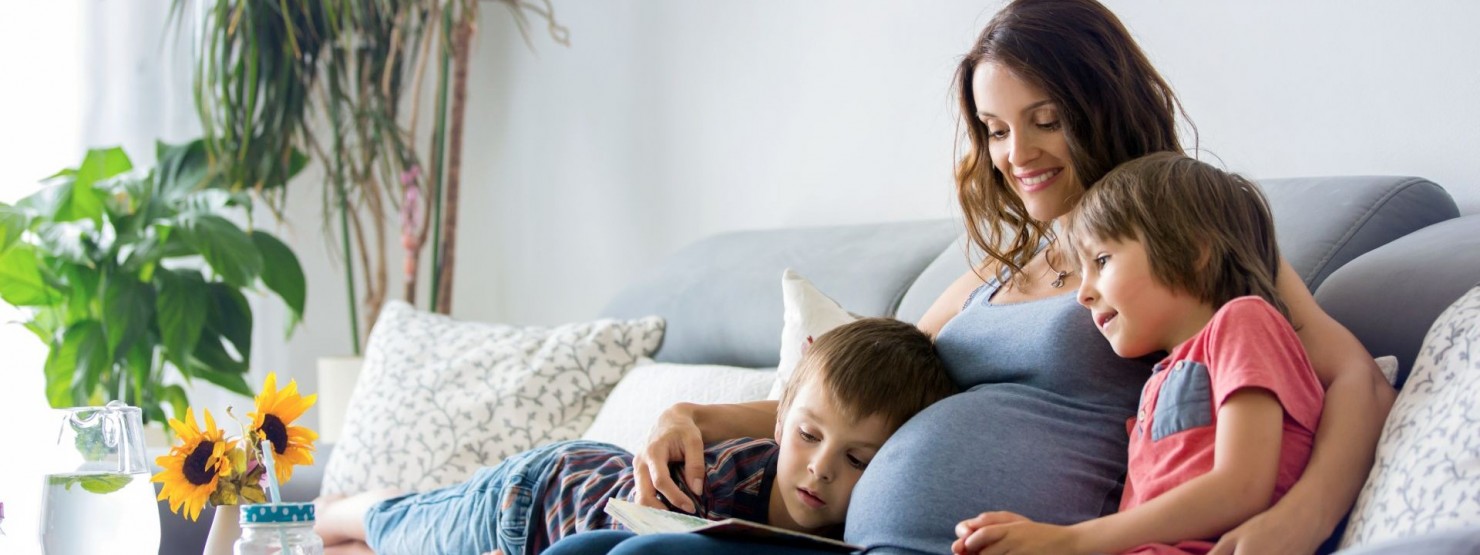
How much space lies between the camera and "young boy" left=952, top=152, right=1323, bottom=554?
3.29ft

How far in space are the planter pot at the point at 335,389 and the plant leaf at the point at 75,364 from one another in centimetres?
43

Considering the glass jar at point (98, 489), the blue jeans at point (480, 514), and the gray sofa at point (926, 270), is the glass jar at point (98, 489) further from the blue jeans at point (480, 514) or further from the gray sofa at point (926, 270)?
the gray sofa at point (926, 270)

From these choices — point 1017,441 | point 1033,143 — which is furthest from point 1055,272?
point 1017,441

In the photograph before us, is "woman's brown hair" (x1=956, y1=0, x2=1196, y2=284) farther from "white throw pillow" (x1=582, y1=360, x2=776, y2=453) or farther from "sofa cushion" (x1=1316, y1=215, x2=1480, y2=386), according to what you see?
"white throw pillow" (x1=582, y1=360, x2=776, y2=453)

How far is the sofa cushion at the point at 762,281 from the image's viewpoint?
1867mm

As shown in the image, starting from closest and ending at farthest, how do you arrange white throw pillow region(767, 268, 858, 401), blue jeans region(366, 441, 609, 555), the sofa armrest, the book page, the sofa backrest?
1. the sofa armrest
2. the book page
3. the sofa backrest
4. blue jeans region(366, 441, 609, 555)
5. white throw pillow region(767, 268, 858, 401)

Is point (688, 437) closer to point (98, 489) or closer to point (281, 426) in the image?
point (281, 426)

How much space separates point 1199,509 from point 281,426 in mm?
831

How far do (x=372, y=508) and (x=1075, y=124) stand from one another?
982mm

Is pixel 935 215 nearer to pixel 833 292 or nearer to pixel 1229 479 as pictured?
pixel 833 292

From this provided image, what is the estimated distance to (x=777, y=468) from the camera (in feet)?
4.47

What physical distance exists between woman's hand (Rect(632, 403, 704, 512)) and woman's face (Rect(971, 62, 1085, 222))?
418 millimetres

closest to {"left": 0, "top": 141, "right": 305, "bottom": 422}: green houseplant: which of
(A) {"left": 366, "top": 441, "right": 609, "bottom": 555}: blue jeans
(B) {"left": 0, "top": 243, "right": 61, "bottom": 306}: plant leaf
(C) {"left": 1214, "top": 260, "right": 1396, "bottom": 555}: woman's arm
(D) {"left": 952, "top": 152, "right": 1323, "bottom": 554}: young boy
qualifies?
(B) {"left": 0, "top": 243, "right": 61, "bottom": 306}: plant leaf

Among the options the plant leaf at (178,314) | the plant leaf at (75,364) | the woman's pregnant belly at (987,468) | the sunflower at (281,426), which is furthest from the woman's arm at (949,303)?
the plant leaf at (75,364)
